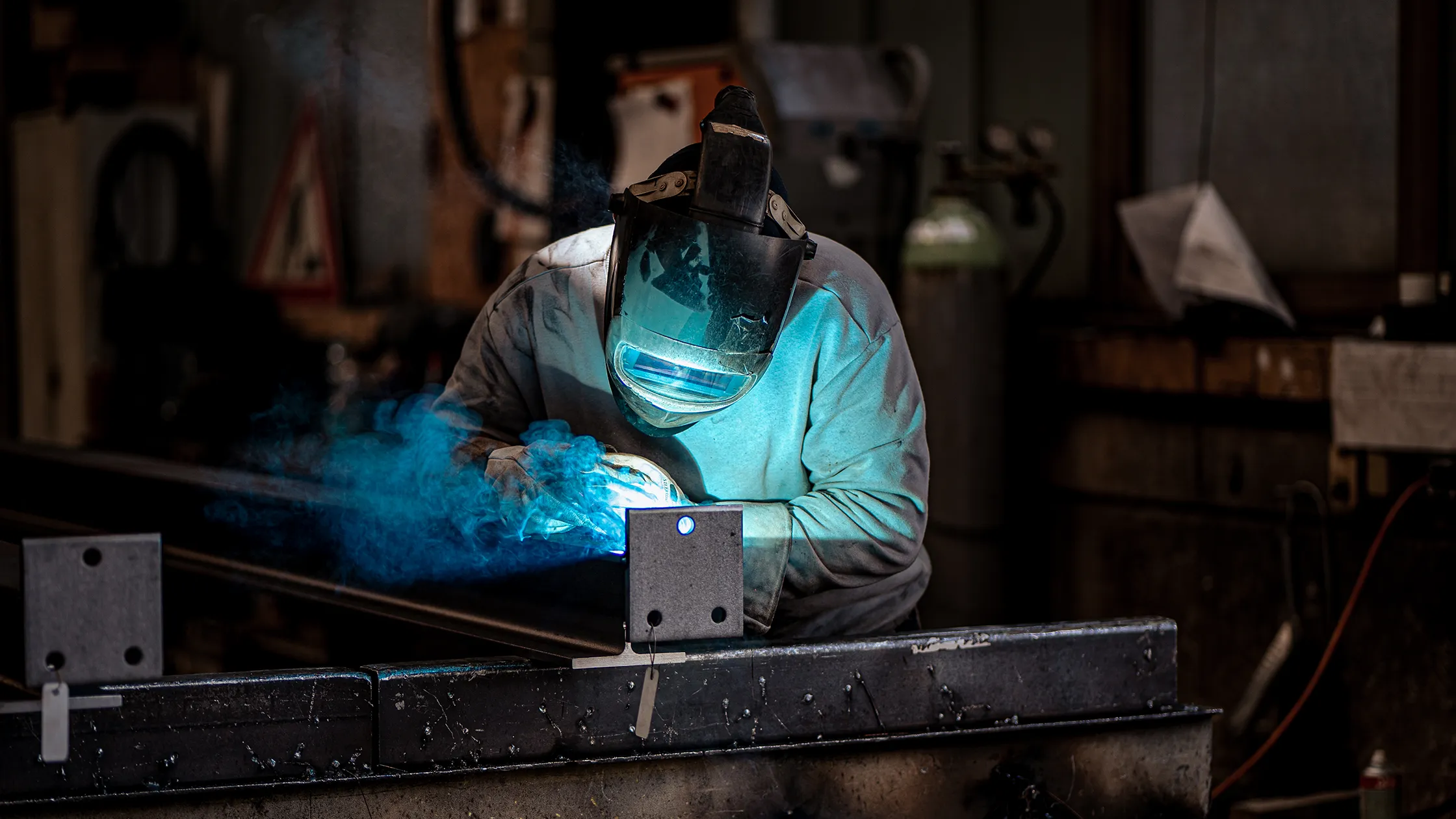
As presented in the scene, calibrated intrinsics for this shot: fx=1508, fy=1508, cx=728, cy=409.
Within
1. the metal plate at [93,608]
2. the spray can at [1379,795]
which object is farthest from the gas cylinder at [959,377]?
the metal plate at [93,608]

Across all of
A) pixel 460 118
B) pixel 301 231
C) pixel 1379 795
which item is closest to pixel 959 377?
Answer: pixel 460 118

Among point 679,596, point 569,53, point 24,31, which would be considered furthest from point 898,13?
point 24,31

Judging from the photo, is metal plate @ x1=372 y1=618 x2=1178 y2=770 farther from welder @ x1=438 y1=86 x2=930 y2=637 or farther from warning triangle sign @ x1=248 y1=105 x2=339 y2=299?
warning triangle sign @ x1=248 y1=105 x2=339 y2=299

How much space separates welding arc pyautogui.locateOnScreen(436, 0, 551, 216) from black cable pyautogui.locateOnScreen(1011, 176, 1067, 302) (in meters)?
1.32

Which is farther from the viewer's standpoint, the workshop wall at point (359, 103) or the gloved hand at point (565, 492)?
the workshop wall at point (359, 103)

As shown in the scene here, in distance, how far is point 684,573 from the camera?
5.44 feet

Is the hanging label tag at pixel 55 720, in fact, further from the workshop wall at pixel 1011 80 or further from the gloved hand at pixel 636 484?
the workshop wall at pixel 1011 80

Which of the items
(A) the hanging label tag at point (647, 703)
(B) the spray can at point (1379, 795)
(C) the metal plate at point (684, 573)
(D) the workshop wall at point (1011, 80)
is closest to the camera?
(C) the metal plate at point (684, 573)

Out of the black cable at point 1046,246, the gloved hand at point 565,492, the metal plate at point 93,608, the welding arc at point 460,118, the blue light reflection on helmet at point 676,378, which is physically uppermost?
the welding arc at point 460,118

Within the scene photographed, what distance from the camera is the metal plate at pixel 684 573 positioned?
163 cm

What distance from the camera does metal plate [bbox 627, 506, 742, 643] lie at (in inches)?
64.3

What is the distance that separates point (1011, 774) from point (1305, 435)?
6.38 ft

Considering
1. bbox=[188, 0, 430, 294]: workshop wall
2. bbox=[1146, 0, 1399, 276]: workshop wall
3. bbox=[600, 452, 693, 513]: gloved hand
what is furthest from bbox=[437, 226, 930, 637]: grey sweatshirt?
bbox=[188, 0, 430, 294]: workshop wall

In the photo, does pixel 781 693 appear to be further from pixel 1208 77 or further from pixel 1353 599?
pixel 1208 77
